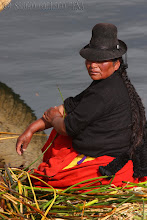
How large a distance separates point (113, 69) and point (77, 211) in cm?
93

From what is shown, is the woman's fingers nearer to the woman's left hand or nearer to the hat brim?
the woman's left hand

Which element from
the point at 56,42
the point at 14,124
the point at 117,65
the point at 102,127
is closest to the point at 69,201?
the point at 102,127

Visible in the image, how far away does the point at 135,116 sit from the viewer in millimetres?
3533

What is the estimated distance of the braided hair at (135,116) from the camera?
3.54m

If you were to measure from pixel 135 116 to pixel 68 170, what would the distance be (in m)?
0.54

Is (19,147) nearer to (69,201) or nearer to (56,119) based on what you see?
(56,119)

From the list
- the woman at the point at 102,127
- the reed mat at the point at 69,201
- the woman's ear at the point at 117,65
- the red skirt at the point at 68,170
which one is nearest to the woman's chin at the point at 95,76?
the woman at the point at 102,127

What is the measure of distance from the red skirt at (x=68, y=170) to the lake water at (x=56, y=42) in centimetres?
255

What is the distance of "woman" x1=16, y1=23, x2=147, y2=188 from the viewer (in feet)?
11.2

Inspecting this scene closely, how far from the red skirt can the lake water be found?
8.35 feet

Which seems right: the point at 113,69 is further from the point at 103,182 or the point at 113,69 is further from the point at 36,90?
the point at 36,90

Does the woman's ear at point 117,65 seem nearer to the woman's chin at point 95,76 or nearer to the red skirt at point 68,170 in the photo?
the woman's chin at point 95,76

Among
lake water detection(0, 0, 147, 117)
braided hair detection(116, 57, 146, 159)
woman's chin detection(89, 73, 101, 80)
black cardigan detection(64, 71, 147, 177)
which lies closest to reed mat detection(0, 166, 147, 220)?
black cardigan detection(64, 71, 147, 177)

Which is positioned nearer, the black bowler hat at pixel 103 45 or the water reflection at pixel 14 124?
the black bowler hat at pixel 103 45
